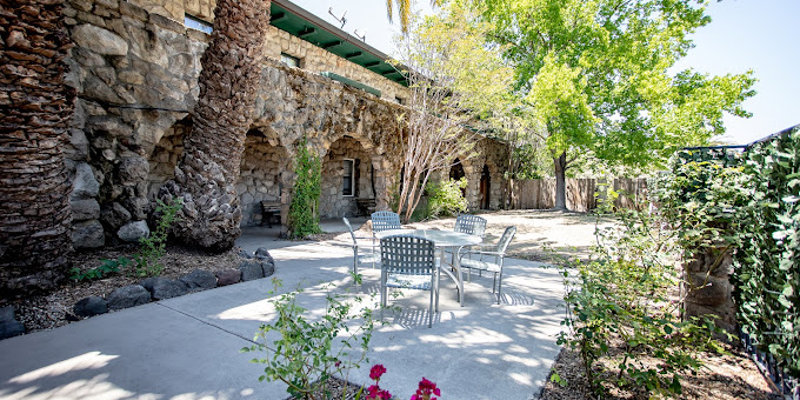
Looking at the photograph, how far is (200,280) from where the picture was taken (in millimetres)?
3912

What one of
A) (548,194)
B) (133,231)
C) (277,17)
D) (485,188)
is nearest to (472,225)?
(133,231)

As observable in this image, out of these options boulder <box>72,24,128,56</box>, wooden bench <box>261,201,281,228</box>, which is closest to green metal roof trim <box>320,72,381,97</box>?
wooden bench <box>261,201,281,228</box>

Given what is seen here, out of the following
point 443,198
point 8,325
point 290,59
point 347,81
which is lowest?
point 8,325

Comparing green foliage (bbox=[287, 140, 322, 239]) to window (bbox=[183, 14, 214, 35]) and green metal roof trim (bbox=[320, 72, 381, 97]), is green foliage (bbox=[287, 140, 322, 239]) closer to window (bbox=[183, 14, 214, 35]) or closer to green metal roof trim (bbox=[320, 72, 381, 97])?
green metal roof trim (bbox=[320, 72, 381, 97])

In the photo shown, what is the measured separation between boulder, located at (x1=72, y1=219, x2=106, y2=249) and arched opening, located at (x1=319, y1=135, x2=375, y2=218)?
6.29 m

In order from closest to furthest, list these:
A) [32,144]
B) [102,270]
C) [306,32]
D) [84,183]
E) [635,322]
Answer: [635,322] < [32,144] < [102,270] < [84,183] < [306,32]

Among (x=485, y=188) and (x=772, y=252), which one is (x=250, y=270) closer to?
(x=772, y=252)

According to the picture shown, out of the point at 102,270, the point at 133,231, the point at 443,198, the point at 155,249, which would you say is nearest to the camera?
the point at 102,270

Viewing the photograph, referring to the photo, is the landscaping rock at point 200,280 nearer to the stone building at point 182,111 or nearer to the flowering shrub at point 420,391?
the stone building at point 182,111

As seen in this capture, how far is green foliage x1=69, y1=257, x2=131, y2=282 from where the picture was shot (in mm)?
3457

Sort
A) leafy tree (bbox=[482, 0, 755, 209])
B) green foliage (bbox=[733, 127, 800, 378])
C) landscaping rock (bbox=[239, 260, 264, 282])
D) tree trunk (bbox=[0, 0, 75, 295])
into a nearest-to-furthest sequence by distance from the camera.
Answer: green foliage (bbox=[733, 127, 800, 378]), tree trunk (bbox=[0, 0, 75, 295]), landscaping rock (bbox=[239, 260, 264, 282]), leafy tree (bbox=[482, 0, 755, 209])

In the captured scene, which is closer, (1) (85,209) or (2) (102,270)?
(2) (102,270)

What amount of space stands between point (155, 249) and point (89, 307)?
102 cm

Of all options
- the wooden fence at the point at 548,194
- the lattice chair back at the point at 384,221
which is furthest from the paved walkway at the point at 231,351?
the wooden fence at the point at 548,194
